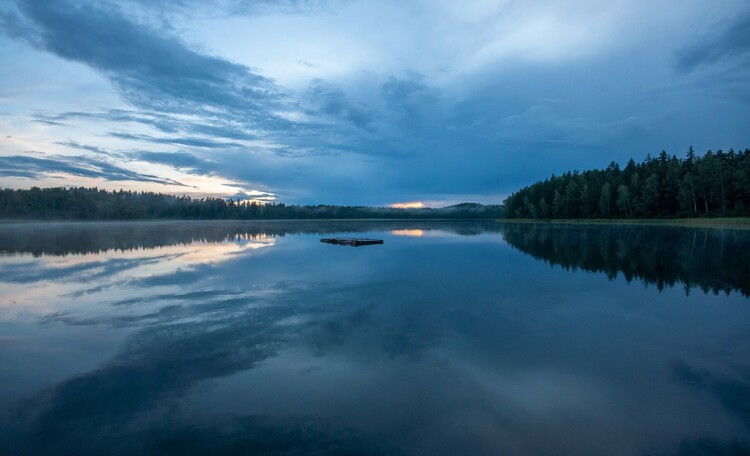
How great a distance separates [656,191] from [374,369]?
94.9 m

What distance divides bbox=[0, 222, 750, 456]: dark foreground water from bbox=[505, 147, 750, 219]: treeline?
2895 inches

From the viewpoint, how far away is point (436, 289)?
53.0 feet

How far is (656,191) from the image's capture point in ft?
267

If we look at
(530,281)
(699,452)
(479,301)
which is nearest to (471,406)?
(699,452)

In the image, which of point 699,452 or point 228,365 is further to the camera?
point 228,365

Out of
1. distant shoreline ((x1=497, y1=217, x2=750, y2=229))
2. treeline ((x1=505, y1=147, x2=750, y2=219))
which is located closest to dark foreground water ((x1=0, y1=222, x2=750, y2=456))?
distant shoreline ((x1=497, y1=217, x2=750, y2=229))

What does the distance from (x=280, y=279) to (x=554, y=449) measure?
1528cm

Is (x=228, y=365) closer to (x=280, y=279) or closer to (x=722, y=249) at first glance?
(x=280, y=279)

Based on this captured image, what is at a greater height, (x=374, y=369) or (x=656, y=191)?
(x=656, y=191)

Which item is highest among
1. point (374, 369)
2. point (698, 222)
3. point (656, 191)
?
point (656, 191)

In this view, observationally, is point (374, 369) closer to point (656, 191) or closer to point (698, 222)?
point (698, 222)

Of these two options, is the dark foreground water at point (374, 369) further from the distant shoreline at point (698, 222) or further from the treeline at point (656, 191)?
the treeline at point (656, 191)

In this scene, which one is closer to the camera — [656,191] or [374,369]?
[374,369]

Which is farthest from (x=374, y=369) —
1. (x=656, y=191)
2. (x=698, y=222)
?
(x=656, y=191)
